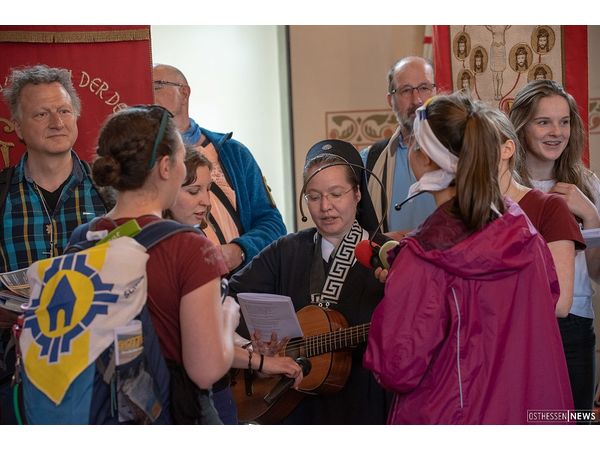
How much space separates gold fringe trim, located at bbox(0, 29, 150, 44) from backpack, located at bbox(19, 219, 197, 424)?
171cm

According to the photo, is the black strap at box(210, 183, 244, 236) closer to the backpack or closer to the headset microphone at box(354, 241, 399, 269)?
the headset microphone at box(354, 241, 399, 269)

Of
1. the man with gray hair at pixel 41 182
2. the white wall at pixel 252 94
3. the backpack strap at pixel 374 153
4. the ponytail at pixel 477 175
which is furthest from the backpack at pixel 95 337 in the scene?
the white wall at pixel 252 94

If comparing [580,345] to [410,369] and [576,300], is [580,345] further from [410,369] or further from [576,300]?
[410,369]

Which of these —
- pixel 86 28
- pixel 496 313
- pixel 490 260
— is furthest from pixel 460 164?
pixel 86 28

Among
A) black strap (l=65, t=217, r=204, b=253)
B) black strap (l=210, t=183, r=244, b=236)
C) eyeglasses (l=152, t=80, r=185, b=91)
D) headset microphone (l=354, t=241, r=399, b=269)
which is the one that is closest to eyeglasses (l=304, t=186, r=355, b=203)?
headset microphone (l=354, t=241, r=399, b=269)

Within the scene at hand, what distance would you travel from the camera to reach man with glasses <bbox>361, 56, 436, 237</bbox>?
3.45 metres

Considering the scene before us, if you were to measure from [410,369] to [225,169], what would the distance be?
1571mm

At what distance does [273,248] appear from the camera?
304 centimetres

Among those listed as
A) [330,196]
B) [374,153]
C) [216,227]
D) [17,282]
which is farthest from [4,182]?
[374,153]

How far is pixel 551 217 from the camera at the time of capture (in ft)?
8.45

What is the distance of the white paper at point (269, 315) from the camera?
8.80 feet

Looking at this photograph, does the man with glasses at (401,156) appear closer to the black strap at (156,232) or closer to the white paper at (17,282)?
the white paper at (17,282)

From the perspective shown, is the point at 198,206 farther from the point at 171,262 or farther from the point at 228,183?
the point at 171,262

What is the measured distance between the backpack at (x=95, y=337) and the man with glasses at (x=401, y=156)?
1.69 meters
